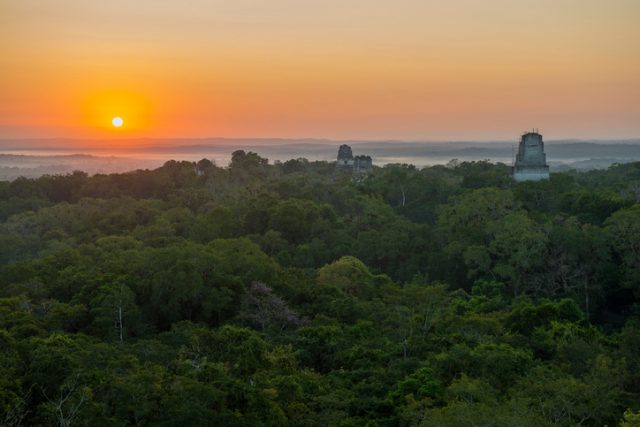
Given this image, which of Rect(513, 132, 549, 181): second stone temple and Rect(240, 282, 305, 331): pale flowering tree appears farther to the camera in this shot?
Rect(513, 132, 549, 181): second stone temple

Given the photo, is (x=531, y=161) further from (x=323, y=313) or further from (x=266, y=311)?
(x=266, y=311)

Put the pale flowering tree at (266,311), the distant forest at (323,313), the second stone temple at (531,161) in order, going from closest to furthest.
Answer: the distant forest at (323,313) → the pale flowering tree at (266,311) → the second stone temple at (531,161)

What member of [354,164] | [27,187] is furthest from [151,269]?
[354,164]

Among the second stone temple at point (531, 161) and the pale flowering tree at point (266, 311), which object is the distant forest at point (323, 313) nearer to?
the pale flowering tree at point (266, 311)

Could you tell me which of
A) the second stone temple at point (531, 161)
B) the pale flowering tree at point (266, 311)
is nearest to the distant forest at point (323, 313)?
the pale flowering tree at point (266, 311)

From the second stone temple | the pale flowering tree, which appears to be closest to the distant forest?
the pale flowering tree

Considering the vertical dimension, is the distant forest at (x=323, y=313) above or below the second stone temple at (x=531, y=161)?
below

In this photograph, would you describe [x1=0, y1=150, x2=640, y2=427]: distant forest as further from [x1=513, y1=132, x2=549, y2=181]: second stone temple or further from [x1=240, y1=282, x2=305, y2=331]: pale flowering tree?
[x1=513, y1=132, x2=549, y2=181]: second stone temple
